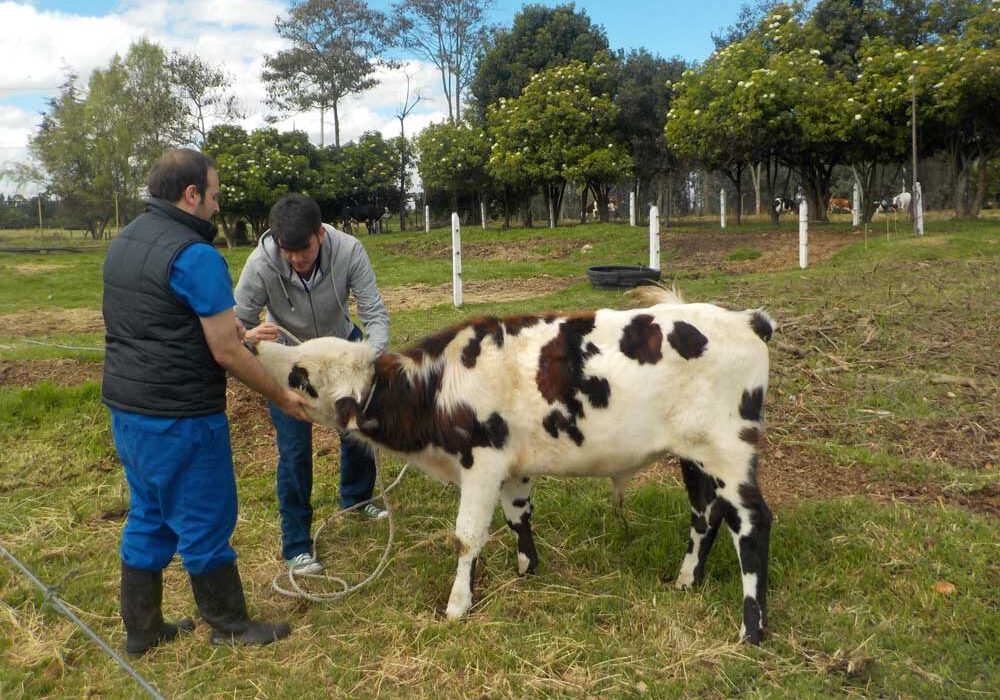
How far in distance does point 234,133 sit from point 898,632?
36355mm

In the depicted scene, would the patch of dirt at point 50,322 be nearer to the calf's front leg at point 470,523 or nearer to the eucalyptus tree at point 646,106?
the calf's front leg at point 470,523

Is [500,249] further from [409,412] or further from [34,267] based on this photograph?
[409,412]

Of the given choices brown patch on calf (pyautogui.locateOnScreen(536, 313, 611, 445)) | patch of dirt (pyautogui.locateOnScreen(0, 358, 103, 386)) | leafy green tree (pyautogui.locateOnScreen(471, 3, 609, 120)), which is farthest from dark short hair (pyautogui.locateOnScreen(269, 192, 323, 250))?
leafy green tree (pyautogui.locateOnScreen(471, 3, 609, 120))

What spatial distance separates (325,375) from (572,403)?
137 centimetres

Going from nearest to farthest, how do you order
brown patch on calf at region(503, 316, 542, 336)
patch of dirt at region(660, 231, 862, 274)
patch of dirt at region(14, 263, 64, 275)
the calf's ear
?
the calf's ear
brown patch on calf at region(503, 316, 542, 336)
patch of dirt at region(660, 231, 862, 274)
patch of dirt at region(14, 263, 64, 275)

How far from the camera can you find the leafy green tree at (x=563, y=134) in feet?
92.1

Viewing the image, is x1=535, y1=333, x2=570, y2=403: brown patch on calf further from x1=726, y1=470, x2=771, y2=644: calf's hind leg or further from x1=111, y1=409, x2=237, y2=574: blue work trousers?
x1=111, y1=409, x2=237, y2=574: blue work trousers

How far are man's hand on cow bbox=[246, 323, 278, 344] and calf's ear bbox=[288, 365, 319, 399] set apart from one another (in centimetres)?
27

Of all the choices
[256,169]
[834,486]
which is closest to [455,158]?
[256,169]

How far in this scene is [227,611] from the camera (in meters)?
3.98

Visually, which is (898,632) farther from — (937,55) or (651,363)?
(937,55)

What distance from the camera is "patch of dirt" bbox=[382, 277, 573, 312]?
14742 millimetres

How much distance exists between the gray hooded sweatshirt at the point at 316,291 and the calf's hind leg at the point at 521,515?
46.5 inches

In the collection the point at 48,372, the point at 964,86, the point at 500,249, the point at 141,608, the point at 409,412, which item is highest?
the point at 964,86
